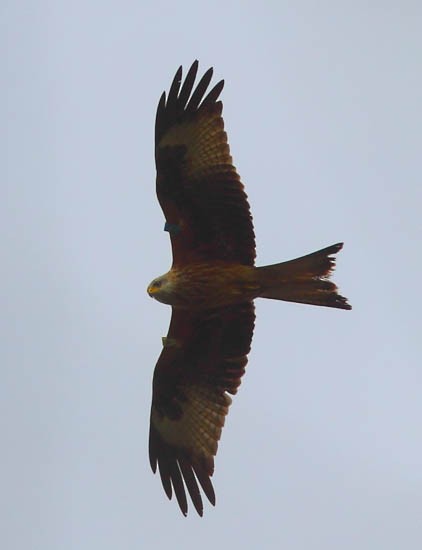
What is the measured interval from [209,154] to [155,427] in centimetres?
291

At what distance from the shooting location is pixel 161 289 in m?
11.4

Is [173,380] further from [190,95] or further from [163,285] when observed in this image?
[190,95]

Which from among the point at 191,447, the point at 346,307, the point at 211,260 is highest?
the point at 211,260

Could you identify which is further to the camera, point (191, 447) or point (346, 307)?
point (191, 447)

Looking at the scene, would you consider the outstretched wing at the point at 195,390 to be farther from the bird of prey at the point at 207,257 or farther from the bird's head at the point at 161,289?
the bird's head at the point at 161,289

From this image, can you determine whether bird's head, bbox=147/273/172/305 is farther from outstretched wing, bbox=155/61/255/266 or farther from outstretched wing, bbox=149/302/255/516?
outstretched wing, bbox=149/302/255/516

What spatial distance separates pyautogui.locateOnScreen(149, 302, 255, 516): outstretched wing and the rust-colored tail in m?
0.66

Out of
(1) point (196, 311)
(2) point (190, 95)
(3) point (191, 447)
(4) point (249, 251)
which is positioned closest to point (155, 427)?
(3) point (191, 447)

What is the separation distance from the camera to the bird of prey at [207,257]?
11.1 meters

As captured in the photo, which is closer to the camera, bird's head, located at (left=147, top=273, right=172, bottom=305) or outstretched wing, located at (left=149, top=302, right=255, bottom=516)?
bird's head, located at (left=147, top=273, right=172, bottom=305)

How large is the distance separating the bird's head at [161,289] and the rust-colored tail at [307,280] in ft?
2.86

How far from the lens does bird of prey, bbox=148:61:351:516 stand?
11.1 m

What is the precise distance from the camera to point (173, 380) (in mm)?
12188

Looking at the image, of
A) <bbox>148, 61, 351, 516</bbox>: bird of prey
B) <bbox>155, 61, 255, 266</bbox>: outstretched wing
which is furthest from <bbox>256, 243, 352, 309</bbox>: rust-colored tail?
<bbox>155, 61, 255, 266</bbox>: outstretched wing
